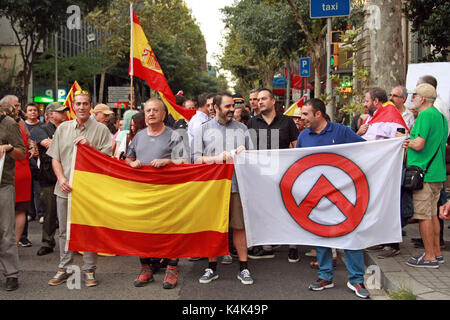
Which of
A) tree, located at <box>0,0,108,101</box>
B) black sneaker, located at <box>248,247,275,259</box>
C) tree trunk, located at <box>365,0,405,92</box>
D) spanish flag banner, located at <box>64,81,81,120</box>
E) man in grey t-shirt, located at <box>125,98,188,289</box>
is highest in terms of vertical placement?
tree, located at <box>0,0,108,101</box>

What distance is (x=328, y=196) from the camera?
551cm

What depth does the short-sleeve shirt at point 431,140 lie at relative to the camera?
5.84m

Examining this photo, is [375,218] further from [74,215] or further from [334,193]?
[74,215]

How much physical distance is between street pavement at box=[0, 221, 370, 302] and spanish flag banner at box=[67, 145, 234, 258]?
1.28 feet

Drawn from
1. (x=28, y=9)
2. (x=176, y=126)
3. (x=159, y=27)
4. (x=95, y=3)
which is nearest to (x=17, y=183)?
(x=176, y=126)

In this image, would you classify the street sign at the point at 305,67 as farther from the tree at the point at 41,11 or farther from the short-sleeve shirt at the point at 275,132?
the short-sleeve shirt at the point at 275,132

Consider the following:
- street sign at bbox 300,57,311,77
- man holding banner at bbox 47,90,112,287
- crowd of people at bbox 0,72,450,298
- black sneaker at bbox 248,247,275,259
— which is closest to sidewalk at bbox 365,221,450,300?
crowd of people at bbox 0,72,450,298

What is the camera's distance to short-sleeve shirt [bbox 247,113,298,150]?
6637mm

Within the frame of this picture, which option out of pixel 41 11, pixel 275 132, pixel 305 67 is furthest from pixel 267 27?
pixel 275 132

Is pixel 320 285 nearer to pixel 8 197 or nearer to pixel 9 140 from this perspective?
pixel 8 197

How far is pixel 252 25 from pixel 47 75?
1668 centimetres

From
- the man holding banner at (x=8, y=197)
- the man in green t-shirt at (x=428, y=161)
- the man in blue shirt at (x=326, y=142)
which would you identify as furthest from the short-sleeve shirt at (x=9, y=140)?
the man in green t-shirt at (x=428, y=161)

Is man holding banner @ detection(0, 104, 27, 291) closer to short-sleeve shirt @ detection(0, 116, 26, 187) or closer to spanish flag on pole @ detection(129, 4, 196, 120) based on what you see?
short-sleeve shirt @ detection(0, 116, 26, 187)

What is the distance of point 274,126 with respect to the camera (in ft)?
22.0
